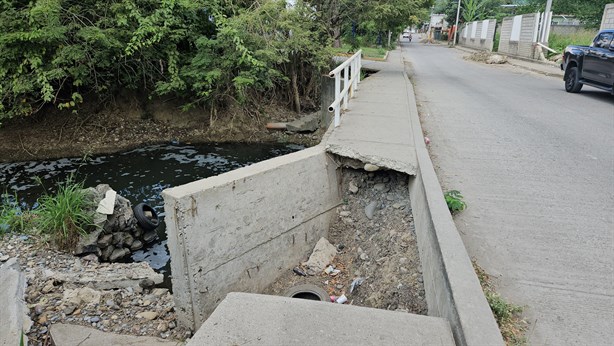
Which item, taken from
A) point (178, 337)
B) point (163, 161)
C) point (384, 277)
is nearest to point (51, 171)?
point (163, 161)

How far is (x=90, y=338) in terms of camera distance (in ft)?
14.1

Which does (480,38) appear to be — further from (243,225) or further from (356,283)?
(243,225)

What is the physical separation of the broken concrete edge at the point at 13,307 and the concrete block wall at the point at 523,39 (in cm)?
2947

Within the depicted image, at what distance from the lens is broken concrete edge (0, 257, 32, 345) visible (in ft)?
12.8

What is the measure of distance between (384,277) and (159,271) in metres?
3.78

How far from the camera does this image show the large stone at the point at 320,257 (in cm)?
596

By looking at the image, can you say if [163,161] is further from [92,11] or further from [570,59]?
[570,59]

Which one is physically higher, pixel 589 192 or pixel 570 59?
pixel 570 59

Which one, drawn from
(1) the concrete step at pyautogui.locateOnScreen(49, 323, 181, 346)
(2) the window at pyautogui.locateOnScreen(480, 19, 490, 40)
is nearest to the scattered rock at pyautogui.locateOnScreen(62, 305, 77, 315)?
(1) the concrete step at pyautogui.locateOnScreen(49, 323, 181, 346)

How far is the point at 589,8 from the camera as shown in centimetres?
4022

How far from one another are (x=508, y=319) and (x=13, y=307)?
469cm

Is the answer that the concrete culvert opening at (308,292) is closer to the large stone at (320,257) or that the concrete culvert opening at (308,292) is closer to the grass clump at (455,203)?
the large stone at (320,257)

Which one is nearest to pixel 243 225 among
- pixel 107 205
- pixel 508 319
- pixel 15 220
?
pixel 508 319

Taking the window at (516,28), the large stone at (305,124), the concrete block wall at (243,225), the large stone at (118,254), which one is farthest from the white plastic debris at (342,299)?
the window at (516,28)
